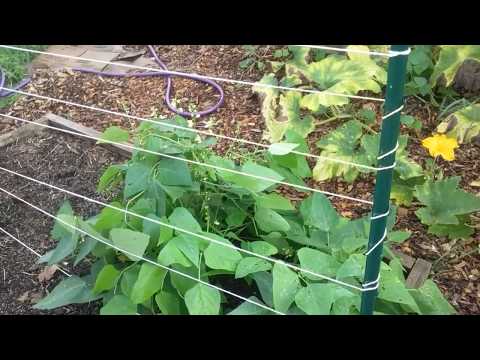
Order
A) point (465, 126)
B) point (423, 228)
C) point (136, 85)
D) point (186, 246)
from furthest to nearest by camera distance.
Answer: point (136, 85) → point (465, 126) → point (423, 228) → point (186, 246)

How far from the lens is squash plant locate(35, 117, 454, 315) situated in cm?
145

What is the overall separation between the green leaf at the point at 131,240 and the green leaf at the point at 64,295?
0.28 m

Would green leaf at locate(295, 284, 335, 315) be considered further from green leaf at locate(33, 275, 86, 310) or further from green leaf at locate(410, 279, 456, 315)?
green leaf at locate(33, 275, 86, 310)

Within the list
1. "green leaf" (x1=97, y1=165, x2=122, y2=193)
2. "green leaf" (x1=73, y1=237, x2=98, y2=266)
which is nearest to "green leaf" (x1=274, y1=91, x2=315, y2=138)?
"green leaf" (x1=97, y1=165, x2=122, y2=193)

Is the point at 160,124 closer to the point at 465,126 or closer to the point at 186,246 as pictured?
the point at 186,246

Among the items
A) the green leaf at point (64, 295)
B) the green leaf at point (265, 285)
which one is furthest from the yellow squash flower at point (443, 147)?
the green leaf at point (64, 295)

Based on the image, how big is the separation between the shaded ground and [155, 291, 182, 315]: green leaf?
733mm

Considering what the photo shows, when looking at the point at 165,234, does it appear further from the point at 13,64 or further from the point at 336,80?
the point at 13,64

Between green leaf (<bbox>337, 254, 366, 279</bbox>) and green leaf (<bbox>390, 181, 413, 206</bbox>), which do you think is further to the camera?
green leaf (<bbox>390, 181, 413, 206</bbox>)

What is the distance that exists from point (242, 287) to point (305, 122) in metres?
0.98

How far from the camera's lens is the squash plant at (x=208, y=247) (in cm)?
145

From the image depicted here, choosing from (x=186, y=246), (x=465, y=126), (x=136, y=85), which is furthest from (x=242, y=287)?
(x=136, y=85)

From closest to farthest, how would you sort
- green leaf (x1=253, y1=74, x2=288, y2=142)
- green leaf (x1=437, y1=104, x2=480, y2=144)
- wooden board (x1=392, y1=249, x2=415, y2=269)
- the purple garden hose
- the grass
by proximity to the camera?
wooden board (x1=392, y1=249, x2=415, y2=269) → green leaf (x1=437, y1=104, x2=480, y2=144) → green leaf (x1=253, y1=74, x2=288, y2=142) → the purple garden hose → the grass

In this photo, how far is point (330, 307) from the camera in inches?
54.2
